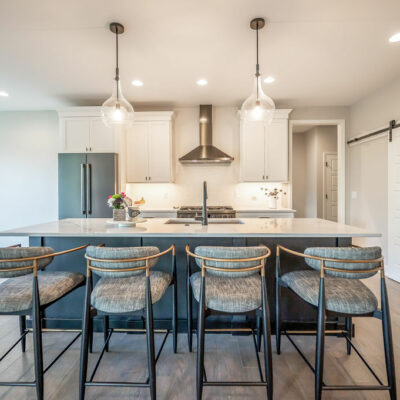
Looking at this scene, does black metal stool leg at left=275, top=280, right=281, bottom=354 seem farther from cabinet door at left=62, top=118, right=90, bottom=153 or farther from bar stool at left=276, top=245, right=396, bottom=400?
cabinet door at left=62, top=118, right=90, bottom=153

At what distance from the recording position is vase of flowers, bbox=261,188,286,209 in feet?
13.9

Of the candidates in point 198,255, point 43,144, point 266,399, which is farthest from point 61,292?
point 43,144

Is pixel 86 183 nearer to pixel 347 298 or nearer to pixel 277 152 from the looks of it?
pixel 277 152

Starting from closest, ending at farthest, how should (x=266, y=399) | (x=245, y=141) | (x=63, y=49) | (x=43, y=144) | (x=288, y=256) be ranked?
(x=266, y=399), (x=288, y=256), (x=63, y=49), (x=245, y=141), (x=43, y=144)

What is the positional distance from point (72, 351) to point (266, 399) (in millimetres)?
1462

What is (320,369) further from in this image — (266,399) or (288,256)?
(288,256)

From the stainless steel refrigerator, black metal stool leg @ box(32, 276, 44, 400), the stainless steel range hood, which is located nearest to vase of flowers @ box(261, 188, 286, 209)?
the stainless steel range hood

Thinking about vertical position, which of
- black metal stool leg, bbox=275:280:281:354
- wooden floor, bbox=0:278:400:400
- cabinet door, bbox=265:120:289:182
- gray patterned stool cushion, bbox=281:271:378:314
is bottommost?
wooden floor, bbox=0:278:400:400

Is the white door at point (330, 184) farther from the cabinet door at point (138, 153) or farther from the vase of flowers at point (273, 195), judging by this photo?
the cabinet door at point (138, 153)

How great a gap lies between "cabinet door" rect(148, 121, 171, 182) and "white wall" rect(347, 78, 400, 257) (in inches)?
132

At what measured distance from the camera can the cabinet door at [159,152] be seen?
420cm

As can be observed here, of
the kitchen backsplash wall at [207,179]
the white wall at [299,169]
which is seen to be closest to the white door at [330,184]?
the white wall at [299,169]

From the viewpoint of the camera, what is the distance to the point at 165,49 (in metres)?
2.63

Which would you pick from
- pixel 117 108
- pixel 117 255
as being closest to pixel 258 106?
pixel 117 108
